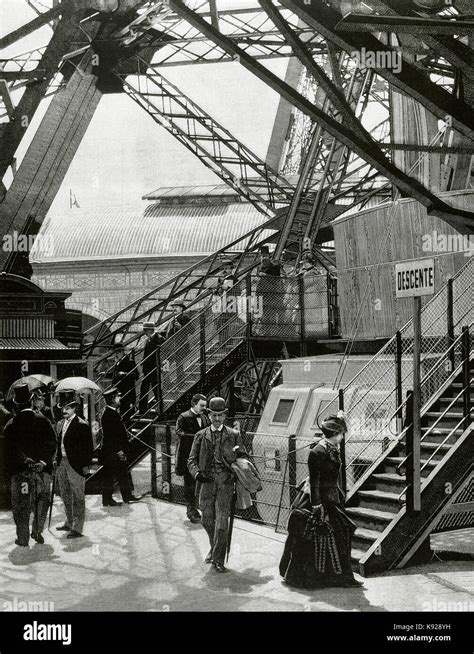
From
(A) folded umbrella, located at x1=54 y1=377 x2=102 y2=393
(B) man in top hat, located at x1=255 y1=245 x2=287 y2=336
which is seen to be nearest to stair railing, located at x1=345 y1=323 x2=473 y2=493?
(A) folded umbrella, located at x1=54 y1=377 x2=102 y2=393

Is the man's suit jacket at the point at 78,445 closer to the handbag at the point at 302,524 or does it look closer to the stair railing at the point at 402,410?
the stair railing at the point at 402,410

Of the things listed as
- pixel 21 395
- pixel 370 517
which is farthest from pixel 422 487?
pixel 21 395

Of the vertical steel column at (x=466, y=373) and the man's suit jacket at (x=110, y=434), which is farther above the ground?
the vertical steel column at (x=466, y=373)

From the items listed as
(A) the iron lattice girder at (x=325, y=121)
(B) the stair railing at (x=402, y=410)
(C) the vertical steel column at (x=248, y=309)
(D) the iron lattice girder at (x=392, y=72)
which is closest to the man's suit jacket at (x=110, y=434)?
(B) the stair railing at (x=402, y=410)

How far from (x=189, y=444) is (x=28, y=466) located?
8.86 ft

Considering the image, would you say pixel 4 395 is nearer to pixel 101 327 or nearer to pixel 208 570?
pixel 101 327

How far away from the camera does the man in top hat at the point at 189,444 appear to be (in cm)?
1445

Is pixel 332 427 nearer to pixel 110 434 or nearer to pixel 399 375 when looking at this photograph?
pixel 399 375

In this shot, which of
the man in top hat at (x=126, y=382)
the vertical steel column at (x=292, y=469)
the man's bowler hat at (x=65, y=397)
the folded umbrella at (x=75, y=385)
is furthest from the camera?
the man in top hat at (x=126, y=382)

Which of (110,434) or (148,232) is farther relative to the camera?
(148,232)

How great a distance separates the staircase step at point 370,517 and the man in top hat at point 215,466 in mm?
Answer: 1725

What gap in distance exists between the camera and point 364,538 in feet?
37.7

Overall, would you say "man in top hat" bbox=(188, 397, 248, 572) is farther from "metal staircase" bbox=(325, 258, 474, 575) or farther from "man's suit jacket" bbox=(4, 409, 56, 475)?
"man's suit jacket" bbox=(4, 409, 56, 475)
